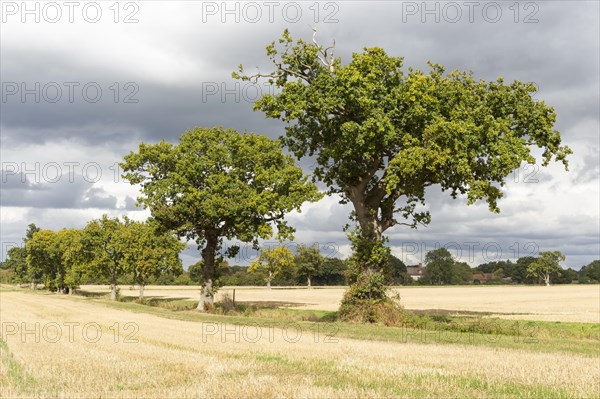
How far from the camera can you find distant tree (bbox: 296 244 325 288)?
7131 inches

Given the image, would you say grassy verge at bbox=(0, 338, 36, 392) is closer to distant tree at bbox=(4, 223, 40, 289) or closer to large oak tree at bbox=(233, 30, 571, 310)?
large oak tree at bbox=(233, 30, 571, 310)

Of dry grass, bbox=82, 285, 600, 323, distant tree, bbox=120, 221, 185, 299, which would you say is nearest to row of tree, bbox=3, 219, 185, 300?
distant tree, bbox=120, 221, 185, 299

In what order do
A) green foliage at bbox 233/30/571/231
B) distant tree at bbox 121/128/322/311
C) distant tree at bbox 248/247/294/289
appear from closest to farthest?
green foliage at bbox 233/30/571/231
distant tree at bbox 121/128/322/311
distant tree at bbox 248/247/294/289

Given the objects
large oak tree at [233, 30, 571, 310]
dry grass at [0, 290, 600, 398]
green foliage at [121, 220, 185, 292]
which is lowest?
dry grass at [0, 290, 600, 398]

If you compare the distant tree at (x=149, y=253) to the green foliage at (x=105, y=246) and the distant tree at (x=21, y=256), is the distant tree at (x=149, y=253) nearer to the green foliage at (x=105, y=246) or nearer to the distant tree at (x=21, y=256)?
the green foliage at (x=105, y=246)

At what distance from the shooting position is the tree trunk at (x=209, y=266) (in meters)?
53.3

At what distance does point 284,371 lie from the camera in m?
14.0

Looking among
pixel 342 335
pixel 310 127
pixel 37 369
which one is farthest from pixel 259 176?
pixel 37 369

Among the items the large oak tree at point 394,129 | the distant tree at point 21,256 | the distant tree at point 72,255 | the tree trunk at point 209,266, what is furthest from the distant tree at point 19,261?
the large oak tree at point 394,129

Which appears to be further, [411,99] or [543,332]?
[411,99]

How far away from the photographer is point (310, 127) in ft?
122

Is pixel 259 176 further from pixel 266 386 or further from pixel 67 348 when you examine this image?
pixel 266 386

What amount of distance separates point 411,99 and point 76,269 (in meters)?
76.9

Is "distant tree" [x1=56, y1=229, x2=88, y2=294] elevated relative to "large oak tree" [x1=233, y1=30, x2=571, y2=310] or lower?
lower
